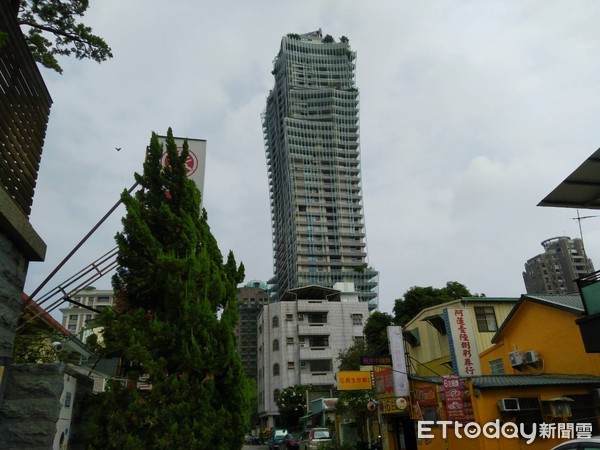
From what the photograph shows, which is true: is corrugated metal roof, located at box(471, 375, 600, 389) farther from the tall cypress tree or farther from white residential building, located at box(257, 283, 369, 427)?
white residential building, located at box(257, 283, 369, 427)

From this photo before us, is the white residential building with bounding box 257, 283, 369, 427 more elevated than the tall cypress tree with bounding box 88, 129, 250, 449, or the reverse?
the white residential building with bounding box 257, 283, 369, 427

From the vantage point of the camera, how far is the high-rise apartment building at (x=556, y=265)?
115m

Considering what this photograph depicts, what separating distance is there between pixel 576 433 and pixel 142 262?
14601mm

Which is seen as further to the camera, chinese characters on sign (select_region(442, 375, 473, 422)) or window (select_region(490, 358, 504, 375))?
window (select_region(490, 358, 504, 375))

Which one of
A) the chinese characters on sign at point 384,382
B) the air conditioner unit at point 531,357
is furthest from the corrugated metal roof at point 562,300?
the chinese characters on sign at point 384,382

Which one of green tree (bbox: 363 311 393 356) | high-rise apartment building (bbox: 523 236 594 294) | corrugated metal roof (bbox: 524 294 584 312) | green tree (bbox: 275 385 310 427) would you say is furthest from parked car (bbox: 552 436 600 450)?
high-rise apartment building (bbox: 523 236 594 294)

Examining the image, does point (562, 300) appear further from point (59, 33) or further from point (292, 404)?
point (292, 404)

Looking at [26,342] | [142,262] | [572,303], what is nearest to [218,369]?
[142,262]

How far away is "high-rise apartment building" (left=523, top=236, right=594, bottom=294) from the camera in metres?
115

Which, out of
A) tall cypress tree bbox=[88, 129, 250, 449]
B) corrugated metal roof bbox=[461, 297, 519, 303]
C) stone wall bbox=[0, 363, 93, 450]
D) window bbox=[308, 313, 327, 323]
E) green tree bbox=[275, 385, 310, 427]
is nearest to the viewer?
stone wall bbox=[0, 363, 93, 450]

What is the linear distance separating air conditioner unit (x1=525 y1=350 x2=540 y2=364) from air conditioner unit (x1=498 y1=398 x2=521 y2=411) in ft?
13.6

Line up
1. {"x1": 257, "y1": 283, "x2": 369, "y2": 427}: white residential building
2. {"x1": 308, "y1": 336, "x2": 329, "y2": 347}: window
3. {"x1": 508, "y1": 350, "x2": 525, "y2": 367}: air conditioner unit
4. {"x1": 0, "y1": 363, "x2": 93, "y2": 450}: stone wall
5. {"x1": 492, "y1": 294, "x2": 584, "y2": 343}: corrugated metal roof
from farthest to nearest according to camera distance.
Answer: {"x1": 308, "y1": 336, "x2": 329, "y2": 347}: window, {"x1": 257, "y1": 283, "x2": 369, "y2": 427}: white residential building, {"x1": 508, "y1": 350, "x2": 525, "y2": 367}: air conditioner unit, {"x1": 492, "y1": 294, "x2": 584, "y2": 343}: corrugated metal roof, {"x1": 0, "y1": 363, "x2": 93, "y2": 450}: stone wall

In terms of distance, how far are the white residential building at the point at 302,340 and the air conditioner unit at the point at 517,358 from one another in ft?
115

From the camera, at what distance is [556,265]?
385 ft
